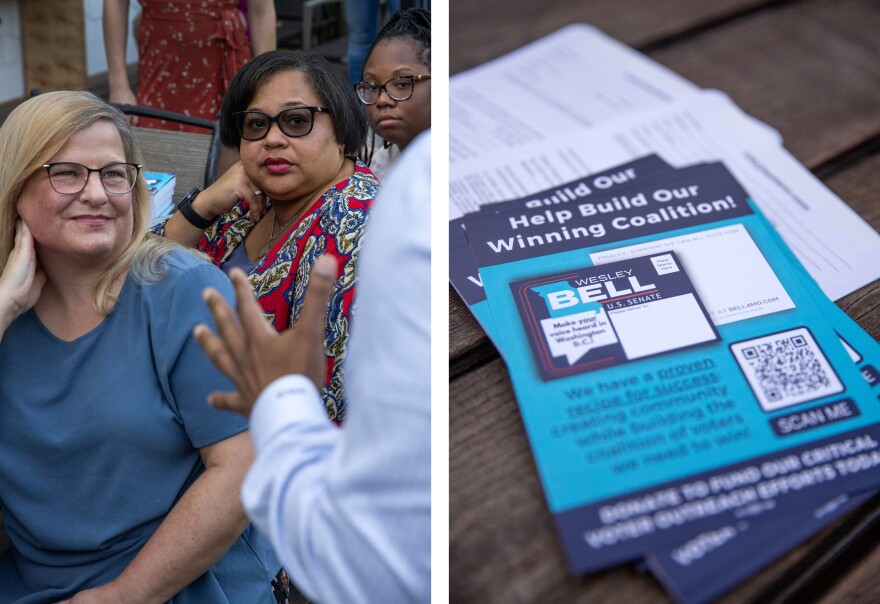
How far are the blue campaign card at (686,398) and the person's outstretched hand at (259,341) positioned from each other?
0.71 feet

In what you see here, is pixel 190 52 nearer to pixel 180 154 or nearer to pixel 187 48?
pixel 187 48

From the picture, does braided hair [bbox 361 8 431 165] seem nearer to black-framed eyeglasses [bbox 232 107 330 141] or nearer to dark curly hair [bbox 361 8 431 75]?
dark curly hair [bbox 361 8 431 75]

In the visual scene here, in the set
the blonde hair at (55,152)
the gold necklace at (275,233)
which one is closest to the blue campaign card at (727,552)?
the blonde hair at (55,152)

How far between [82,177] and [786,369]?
75 cm

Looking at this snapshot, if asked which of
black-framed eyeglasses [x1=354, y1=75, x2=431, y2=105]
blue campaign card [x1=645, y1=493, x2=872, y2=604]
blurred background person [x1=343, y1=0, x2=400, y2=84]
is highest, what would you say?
blurred background person [x1=343, y1=0, x2=400, y2=84]

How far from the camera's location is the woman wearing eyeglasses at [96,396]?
32.6 inches

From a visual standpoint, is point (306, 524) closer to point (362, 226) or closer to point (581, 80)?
point (362, 226)

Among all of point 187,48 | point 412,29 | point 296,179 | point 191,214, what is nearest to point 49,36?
point 187,48

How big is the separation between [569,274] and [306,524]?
377 millimetres

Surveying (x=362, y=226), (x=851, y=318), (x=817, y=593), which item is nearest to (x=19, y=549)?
(x=362, y=226)

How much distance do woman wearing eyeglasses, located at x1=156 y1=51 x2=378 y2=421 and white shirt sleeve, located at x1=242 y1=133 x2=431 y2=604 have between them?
48cm

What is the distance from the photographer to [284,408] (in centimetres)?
48

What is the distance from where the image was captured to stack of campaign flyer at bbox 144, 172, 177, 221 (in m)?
1.20

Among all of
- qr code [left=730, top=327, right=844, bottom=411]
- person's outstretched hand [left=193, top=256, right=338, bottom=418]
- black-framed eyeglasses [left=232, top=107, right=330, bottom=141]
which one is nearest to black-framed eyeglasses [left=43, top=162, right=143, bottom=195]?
black-framed eyeglasses [left=232, top=107, right=330, bottom=141]
